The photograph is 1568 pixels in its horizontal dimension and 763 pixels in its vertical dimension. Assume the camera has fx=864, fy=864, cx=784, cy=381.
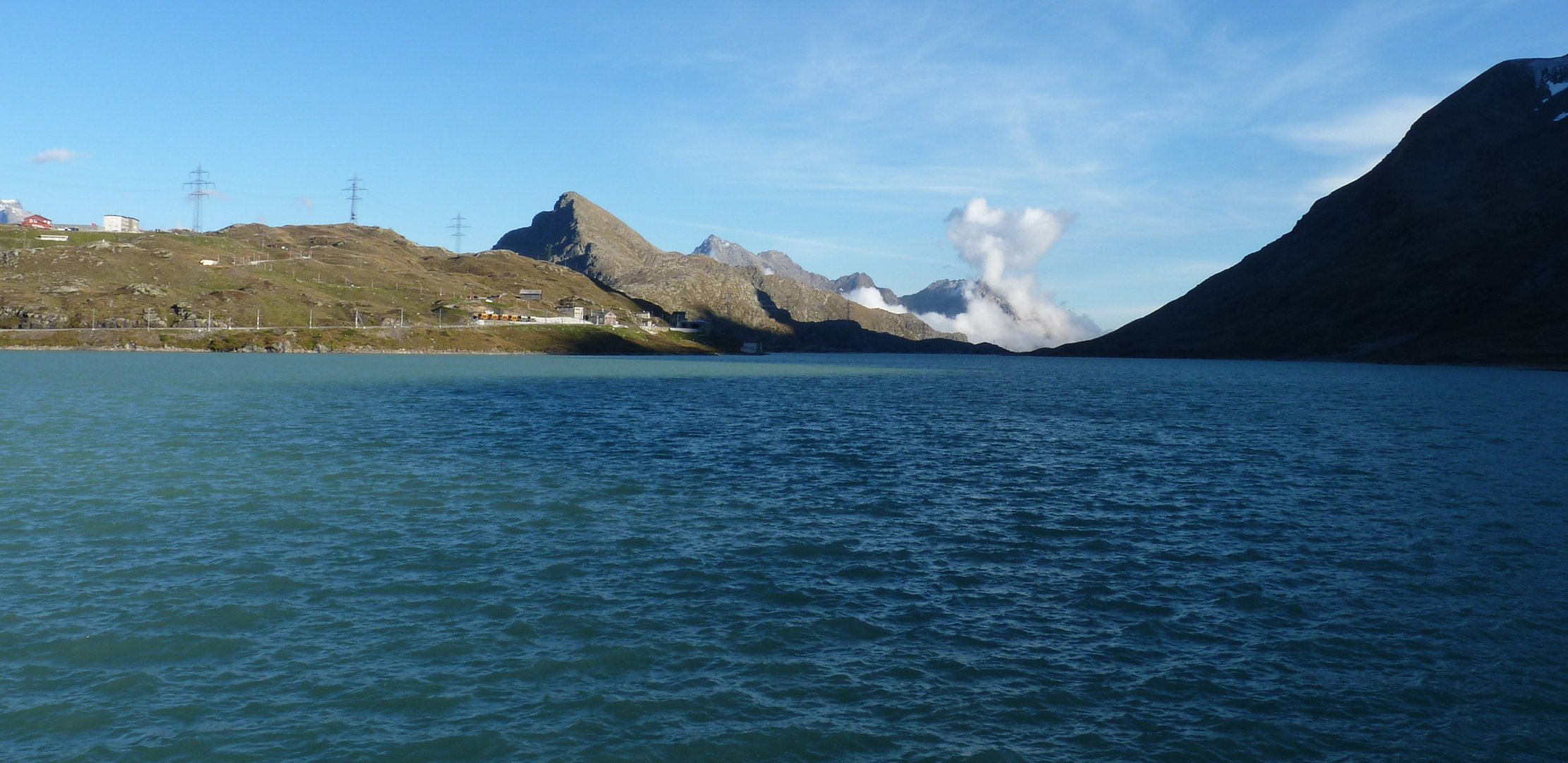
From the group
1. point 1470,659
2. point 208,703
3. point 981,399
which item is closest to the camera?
point 208,703

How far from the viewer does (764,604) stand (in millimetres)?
29891

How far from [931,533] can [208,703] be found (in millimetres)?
29192

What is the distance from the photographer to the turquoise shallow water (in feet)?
68.1

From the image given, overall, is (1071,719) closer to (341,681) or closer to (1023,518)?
(341,681)

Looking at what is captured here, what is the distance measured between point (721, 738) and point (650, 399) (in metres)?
104

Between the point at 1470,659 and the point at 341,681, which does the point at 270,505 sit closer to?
the point at 341,681

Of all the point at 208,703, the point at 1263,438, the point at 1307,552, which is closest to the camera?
the point at 208,703

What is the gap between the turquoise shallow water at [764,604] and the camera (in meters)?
20.8

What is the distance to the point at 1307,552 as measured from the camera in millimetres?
38594

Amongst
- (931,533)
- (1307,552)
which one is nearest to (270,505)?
(931,533)

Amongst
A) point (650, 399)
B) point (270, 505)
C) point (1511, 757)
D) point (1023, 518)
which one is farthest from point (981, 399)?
point (1511, 757)

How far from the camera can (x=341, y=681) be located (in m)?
22.8

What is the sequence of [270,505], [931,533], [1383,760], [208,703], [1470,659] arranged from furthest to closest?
[270,505], [931,533], [1470,659], [208,703], [1383,760]

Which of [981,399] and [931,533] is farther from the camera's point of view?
[981,399]
